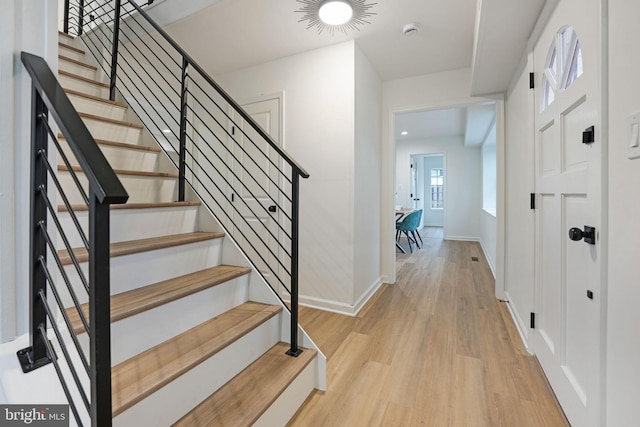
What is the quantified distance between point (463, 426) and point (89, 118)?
278 centimetres

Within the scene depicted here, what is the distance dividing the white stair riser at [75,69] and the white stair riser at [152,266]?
201 cm

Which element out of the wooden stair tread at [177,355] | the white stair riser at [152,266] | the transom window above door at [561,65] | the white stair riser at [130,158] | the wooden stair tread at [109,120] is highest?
the transom window above door at [561,65]

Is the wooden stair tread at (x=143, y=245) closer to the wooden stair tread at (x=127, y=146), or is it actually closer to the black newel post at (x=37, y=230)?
the black newel post at (x=37, y=230)

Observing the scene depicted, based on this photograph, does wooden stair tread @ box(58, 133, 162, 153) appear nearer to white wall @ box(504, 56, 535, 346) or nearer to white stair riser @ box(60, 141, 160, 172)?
white stair riser @ box(60, 141, 160, 172)

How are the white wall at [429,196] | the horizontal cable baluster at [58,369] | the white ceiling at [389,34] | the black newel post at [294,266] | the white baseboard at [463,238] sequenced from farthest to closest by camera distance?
1. the white wall at [429,196]
2. the white baseboard at [463,238]
3. the white ceiling at [389,34]
4. the black newel post at [294,266]
5. the horizontal cable baluster at [58,369]

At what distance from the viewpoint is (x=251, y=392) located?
1260 mm

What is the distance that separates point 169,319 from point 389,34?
269 cm

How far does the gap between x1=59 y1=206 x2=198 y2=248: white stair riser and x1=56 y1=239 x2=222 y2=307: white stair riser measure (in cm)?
24

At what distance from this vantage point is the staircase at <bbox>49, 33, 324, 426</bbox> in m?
1.09

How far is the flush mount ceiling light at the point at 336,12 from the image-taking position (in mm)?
2066

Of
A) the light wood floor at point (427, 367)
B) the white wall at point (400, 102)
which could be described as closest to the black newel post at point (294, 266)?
the light wood floor at point (427, 367)

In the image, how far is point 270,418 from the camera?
1236mm

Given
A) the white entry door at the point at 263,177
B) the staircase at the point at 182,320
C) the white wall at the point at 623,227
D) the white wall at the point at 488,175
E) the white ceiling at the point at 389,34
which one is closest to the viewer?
the white wall at the point at 623,227

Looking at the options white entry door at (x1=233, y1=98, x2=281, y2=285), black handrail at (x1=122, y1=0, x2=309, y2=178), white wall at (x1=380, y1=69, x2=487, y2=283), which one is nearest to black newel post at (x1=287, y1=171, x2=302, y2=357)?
black handrail at (x1=122, y1=0, x2=309, y2=178)
